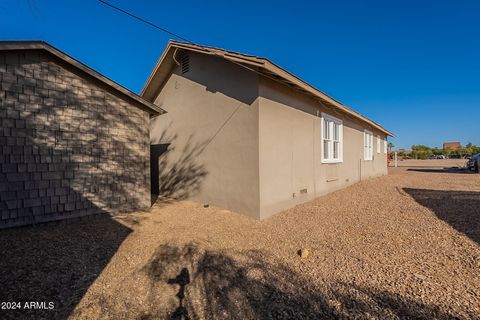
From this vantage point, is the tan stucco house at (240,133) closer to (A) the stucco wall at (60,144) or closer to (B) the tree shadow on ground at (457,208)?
(A) the stucco wall at (60,144)

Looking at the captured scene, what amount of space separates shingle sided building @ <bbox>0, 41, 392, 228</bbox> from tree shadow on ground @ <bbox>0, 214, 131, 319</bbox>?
38.1 inches

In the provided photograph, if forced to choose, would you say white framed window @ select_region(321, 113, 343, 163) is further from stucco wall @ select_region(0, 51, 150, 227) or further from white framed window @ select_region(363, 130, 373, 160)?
stucco wall @ select_region(0, 51, 150, 227)

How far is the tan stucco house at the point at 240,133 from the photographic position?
6.08 metres

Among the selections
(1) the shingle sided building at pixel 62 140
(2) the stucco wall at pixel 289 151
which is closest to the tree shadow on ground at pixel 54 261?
(1) the shingle sided building at pixel 62 140

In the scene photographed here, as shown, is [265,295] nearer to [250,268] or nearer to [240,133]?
[250,268]

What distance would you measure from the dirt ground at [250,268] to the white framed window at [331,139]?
385 cm

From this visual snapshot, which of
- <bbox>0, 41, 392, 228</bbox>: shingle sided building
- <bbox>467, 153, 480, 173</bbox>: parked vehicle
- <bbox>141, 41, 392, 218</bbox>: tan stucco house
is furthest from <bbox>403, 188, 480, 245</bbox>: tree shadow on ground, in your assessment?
<bbox>467, 153, 480, 173</bbox>: parked vehicle

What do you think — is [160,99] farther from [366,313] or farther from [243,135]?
[366,313]

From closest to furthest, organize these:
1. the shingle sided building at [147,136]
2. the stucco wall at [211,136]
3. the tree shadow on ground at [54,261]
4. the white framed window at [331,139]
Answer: the tree shadow on ground at [54,261], the shingle sided building at [147,136], the stucco wall at [211,136], the white framed window at [331,139]

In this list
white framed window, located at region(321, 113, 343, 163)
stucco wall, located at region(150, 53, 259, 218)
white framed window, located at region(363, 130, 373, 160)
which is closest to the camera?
stucco wall, located at region(150, 53, 259, 218)

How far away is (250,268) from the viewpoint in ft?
11.4

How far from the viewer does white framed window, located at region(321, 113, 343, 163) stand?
30.3 ft

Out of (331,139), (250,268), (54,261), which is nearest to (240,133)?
(250,268)

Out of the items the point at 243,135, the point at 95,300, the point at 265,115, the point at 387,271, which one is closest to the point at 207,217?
the point at 243,135
